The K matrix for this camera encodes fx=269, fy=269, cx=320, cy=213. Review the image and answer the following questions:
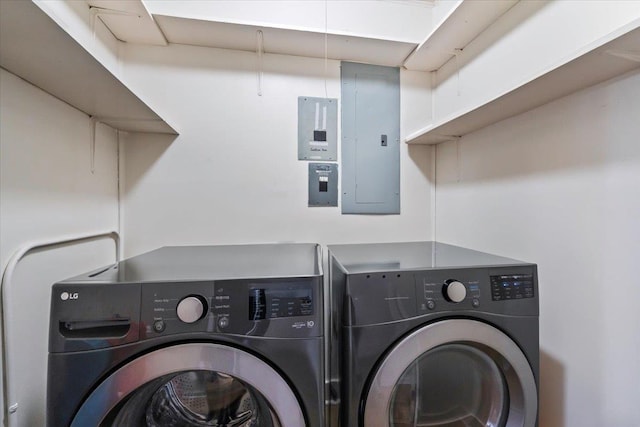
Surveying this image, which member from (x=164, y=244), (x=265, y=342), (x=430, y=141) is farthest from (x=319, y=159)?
(x=265, y=342)

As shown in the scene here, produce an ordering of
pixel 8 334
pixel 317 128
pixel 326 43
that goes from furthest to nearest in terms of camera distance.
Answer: pixel 317 128
pixel 326 43
pixel 8 334

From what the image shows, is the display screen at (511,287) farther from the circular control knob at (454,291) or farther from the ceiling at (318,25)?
the ceiling at (318,25)

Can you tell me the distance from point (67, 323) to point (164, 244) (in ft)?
2.72

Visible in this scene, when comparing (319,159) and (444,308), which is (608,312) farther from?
(319,159)

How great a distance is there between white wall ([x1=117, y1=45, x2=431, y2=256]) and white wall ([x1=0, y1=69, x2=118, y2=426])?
32 cm

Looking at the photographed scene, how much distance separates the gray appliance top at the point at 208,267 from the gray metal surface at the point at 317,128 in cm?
65

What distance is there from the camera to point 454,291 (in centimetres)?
85

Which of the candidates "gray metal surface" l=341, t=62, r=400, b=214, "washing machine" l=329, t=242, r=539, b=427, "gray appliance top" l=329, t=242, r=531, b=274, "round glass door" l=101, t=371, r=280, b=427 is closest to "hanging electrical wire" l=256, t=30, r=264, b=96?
"gray metal surface" l=341, t=62, r=400, b=214

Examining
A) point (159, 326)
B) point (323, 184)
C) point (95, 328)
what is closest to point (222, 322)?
point (159, 326)

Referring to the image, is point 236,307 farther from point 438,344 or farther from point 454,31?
point 454,31

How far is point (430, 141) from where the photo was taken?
5.44 feet

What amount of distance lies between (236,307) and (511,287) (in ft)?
2.88

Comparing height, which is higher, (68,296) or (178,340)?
(68,296)

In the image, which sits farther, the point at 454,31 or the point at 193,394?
the point at 454,31
